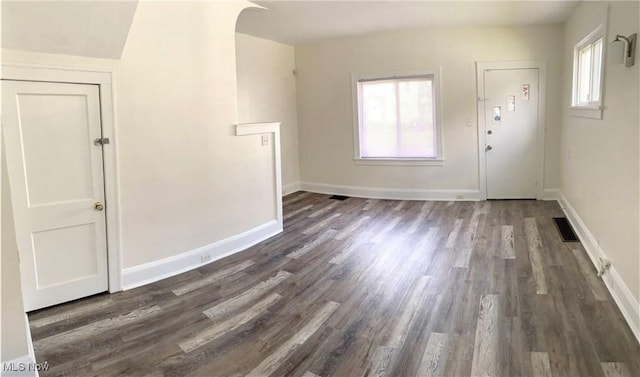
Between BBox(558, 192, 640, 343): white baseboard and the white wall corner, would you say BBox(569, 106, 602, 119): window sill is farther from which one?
the white wall corner

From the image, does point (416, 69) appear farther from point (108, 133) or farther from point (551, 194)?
point (108, 133)

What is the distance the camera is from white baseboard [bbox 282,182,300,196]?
7.32m

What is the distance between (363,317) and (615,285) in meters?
1.87

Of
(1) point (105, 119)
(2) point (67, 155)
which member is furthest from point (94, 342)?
(1) point (105, 119)

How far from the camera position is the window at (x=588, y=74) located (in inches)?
158

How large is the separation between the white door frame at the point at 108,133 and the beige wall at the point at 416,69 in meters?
4.40

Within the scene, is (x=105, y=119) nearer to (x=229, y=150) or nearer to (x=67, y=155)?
(x=67, y=155)

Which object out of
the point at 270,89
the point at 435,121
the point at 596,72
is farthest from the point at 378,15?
the point at 596,72

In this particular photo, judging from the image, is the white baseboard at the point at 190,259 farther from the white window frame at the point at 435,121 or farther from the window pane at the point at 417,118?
the window pane at the point at 417,118

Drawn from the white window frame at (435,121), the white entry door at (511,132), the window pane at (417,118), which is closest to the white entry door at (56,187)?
the white window frame at (435,121)

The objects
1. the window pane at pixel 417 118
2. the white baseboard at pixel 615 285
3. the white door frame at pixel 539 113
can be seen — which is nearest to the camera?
the white baseboard at pixel 615 285

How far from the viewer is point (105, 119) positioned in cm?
327

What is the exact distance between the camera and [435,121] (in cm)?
650

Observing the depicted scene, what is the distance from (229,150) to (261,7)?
5.64 ft
